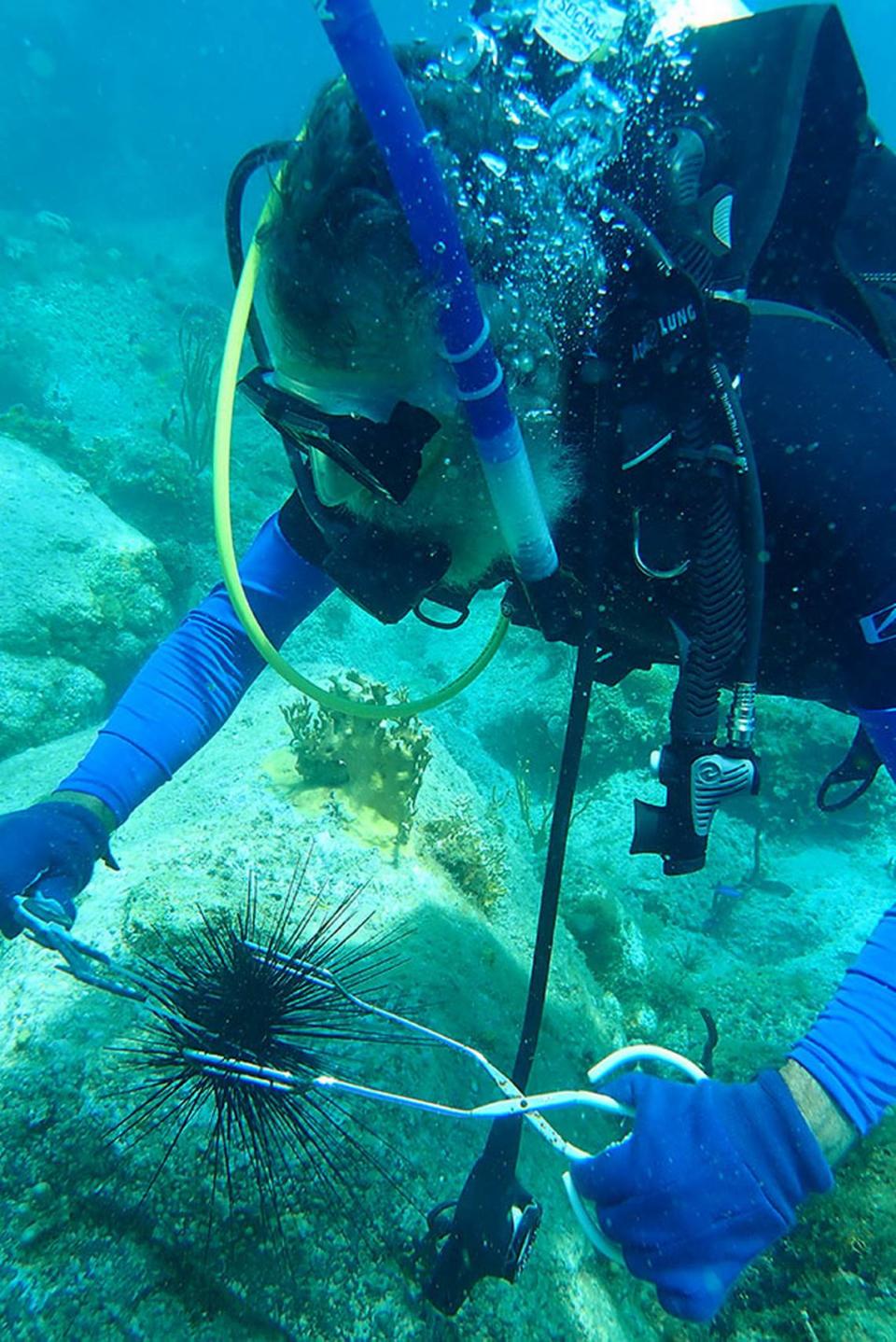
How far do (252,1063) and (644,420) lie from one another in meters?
1.78

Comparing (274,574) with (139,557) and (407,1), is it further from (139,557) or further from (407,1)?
(407,1)

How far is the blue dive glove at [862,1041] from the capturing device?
1.64 meters

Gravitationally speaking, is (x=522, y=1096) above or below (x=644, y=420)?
below

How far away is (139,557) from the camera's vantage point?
7.71 meters

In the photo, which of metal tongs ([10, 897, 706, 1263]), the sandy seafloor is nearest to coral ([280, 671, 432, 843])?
the sandy seafloor

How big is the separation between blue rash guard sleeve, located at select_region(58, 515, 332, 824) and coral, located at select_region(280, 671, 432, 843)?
1.11m

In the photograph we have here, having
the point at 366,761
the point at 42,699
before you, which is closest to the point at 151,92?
the point at 42,699

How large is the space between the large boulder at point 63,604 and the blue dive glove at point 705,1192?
658 centimetres

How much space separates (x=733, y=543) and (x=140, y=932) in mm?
2420

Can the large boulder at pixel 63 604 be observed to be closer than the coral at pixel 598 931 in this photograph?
No

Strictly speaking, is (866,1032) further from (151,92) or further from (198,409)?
(151,92)

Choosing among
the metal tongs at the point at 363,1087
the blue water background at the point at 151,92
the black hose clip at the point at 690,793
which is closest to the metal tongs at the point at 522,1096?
the metal tongs at the point at 363,1087

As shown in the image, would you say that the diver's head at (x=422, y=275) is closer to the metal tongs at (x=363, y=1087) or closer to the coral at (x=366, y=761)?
the metal tongs at (x=363, y=1087)

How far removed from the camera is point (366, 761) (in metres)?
3.82
